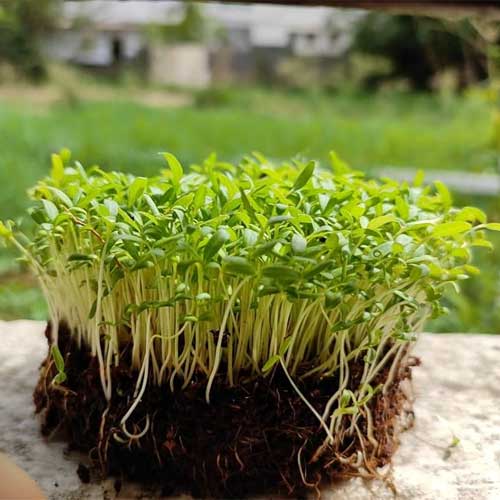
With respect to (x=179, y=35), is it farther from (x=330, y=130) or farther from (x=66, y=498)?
(x=66, y=498)

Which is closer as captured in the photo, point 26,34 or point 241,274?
point 241,274

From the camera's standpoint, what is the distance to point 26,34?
3.83m

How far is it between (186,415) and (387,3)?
904mm

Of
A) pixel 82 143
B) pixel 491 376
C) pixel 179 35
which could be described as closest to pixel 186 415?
pixel 491 376

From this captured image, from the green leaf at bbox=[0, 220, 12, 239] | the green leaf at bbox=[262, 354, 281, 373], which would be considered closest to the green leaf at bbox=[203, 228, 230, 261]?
the green leaf at bbox=[262, 354, 281, 373]

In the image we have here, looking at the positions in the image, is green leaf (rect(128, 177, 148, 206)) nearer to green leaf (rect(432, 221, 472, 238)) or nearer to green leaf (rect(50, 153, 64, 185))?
green leaf (rect(50, 153, 64, 185))

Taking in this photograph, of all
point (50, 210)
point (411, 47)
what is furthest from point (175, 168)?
point (411, 47)

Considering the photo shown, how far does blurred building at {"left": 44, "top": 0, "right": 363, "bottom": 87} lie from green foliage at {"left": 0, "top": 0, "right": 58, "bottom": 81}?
0.41 ft

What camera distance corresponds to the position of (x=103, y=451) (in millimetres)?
848

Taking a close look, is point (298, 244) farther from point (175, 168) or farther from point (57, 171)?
point (57, 171)

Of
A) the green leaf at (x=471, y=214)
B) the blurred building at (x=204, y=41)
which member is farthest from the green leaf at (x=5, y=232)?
the blurred building at (x=204, y=41)

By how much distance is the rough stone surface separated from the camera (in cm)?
85

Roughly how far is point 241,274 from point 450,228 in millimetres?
288

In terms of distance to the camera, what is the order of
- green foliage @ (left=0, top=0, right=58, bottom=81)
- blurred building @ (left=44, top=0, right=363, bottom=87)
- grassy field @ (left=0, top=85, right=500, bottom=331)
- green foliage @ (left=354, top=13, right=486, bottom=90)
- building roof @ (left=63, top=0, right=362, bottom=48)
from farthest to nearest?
1. green foliage @ (left=354, top=13, right=486, bottom=90)
2. blurred building @ (left=44, top=0, right=363, bottom=87)
3. building roof @ (left=63, top=0, right=362, bottom=48)
4. green foliage @ (left=0, top=0, right=58, bottom=81)
5. grassy field @ (left=0, top=85, right=500, bottom=331)
